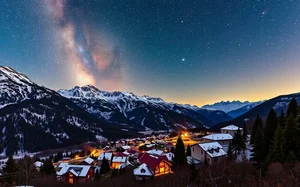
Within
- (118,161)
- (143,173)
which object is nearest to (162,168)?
(143,173)

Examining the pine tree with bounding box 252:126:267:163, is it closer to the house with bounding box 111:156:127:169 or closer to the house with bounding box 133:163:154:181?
the house with bounding box 133:163:154:181

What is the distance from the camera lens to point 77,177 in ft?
243

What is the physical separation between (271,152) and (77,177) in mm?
60913

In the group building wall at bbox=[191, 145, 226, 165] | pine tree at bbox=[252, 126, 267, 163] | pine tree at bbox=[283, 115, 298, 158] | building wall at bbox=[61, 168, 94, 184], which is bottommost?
building wall at bbox=[61, 168, 94, 184]

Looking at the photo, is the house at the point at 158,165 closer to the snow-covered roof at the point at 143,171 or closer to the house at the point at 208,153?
the snow-covered roof at the point at 143,171

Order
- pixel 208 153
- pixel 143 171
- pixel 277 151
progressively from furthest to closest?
pixel 208 153
pixel 143 171
pixel 277 151

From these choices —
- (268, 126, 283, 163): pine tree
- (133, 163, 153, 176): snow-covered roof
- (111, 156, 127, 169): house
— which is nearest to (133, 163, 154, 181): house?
(133, 163, 153, 176): snow-covered roof

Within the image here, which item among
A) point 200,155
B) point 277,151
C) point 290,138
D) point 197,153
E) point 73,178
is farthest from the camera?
point 73,178

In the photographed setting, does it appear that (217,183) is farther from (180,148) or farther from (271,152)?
(180,148)

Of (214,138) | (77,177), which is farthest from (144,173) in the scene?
(214,138)

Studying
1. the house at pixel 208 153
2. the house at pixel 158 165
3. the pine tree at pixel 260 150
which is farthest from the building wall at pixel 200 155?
the pine tree at pixel 260 150

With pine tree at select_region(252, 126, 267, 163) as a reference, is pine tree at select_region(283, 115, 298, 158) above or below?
above

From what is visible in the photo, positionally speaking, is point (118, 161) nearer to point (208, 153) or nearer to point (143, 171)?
point (143, 171)

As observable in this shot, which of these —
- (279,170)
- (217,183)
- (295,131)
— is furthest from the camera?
(295,131)
